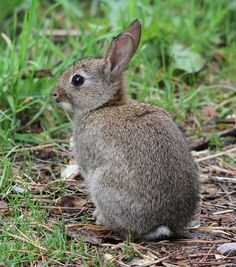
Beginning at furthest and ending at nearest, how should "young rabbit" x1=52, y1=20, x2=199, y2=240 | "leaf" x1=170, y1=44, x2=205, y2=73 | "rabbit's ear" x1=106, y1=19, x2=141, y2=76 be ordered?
"leaf" x1=170, y1=44, x2=205, y2=73 < "rabbit's ear" x1=106, y1=19, x2=141, y2=76 < "young rabbit" x1=52, y1=20, x2=199, y2=240

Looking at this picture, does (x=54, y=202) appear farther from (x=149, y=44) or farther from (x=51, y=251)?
(x=149, y=44)

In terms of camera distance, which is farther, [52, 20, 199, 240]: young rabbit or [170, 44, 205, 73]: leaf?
[170, 44, 205, 73]: leaf

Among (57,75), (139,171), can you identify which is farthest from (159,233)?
(57,75)

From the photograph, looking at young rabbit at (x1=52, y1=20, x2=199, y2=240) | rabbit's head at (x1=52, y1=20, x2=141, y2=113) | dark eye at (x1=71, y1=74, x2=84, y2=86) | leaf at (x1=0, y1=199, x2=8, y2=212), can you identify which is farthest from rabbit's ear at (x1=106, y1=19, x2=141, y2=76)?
leaf at (x1=0, y1=199, x2=8, y2=212)

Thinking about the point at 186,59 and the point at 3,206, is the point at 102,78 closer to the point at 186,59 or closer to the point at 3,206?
the point at 3,206

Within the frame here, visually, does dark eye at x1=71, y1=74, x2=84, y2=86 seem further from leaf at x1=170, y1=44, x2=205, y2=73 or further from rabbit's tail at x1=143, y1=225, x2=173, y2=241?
leaf at x1=170, y1=44, x2=205, y2=73

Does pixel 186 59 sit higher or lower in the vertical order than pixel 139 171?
higher

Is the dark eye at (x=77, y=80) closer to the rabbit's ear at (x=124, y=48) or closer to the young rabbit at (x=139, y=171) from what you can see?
the rabbit's ear at (x=124, y=48)
